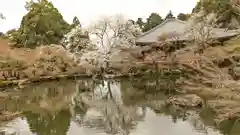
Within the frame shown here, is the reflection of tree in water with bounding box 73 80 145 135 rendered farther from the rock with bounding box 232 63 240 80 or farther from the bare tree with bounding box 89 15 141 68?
the bare tree with bounding box 89 15 141 68

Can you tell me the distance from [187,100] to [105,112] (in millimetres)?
2867

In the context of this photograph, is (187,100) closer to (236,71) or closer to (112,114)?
(236,71)

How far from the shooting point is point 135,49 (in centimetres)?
2412

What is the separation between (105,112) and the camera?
13.5m

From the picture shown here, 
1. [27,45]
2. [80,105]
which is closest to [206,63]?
[80,105]

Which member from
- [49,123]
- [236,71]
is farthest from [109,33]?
[49,123]

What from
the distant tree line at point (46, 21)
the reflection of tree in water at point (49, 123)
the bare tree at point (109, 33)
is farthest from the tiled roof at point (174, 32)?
the reflection of tree in water at point (49, 123)

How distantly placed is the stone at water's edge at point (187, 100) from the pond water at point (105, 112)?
1.12 ft

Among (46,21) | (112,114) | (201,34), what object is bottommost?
(112,114)

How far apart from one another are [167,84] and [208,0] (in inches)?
559

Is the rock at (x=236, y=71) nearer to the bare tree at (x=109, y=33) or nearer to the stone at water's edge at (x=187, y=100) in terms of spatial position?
the stone at water's edge at (x=187, y=100)

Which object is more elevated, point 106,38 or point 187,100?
point 106,38

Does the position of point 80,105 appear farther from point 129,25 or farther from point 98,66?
point 129,25

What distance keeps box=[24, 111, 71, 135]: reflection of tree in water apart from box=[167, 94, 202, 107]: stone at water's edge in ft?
12.4
